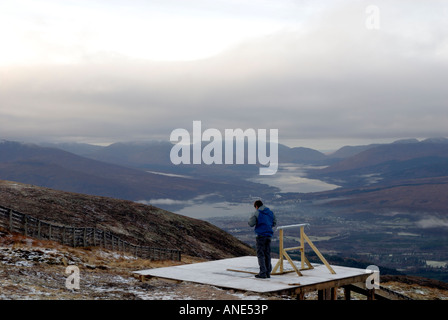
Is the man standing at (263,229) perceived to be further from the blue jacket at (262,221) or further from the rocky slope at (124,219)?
the rocky slope at (124,219)

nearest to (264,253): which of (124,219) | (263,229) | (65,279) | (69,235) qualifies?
(263,229)

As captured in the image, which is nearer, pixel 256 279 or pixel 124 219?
pixel 256 279

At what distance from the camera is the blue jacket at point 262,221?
719 inches

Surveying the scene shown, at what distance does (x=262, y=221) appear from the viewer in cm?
1828

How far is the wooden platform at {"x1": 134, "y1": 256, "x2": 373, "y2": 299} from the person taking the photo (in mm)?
17203

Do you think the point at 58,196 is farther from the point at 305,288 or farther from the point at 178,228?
the point at 305,288

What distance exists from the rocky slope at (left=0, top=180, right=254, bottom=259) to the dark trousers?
1258 inches

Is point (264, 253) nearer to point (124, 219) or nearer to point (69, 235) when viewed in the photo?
point (69, 235)

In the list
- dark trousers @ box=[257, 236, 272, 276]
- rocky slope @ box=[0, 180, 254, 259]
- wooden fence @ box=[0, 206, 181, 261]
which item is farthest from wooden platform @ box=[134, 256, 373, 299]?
rocky slope @ box=[0, 180, 254, 259]

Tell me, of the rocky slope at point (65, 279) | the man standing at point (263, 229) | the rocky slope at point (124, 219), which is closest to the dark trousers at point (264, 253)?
the man standing at point (263, 229)

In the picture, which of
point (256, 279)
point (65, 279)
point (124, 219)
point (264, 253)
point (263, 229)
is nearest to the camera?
point (263, 229)

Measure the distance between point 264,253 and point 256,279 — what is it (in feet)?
3.57
